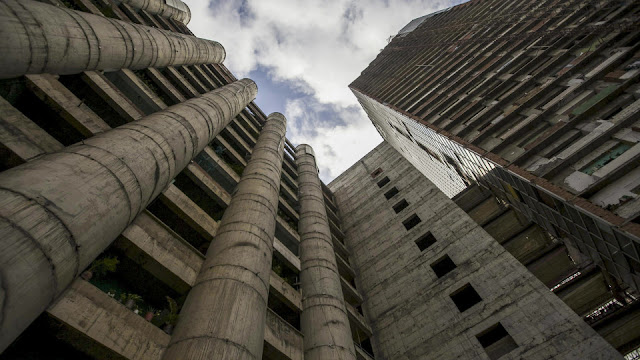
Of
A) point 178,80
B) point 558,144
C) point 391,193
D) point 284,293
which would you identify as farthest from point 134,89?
point 391,193

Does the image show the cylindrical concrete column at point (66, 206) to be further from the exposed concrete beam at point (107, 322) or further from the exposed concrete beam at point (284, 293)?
the exposed concrete beam at point (284, 293)

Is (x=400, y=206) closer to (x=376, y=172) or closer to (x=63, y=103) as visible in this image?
(x=376, y=172)

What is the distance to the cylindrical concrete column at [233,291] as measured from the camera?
7.44 m

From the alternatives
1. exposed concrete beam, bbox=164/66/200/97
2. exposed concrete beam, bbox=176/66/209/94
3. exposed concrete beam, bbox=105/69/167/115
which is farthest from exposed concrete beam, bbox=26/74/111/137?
exposed concrete beam, bbox=176/66/209/94

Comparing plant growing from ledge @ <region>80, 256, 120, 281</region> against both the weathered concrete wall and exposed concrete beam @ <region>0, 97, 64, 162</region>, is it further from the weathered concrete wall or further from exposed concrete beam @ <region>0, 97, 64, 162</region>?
the weathered concrete wall

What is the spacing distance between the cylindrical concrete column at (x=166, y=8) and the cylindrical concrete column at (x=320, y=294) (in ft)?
69.9

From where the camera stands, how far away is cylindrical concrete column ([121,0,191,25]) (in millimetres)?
24922

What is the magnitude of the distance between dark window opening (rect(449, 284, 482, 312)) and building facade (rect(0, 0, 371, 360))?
18.3 ft

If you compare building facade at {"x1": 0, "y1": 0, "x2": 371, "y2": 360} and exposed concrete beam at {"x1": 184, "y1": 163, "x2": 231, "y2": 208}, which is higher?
exposed concrete beam at {"x1": 184, "y1": 163, "x2": 231, "y2": 208}

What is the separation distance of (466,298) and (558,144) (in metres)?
9.56

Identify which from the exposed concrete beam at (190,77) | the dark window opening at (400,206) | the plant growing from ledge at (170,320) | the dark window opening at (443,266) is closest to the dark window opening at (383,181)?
the dark window opening at (400,206)

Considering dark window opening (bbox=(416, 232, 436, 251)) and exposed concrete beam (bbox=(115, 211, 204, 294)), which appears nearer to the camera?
exposed concrete beam (bbox=(115, 211, 204, 294))

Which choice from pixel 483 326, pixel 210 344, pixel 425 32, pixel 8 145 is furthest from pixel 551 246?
pixel 425 32

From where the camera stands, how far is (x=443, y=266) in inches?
741
